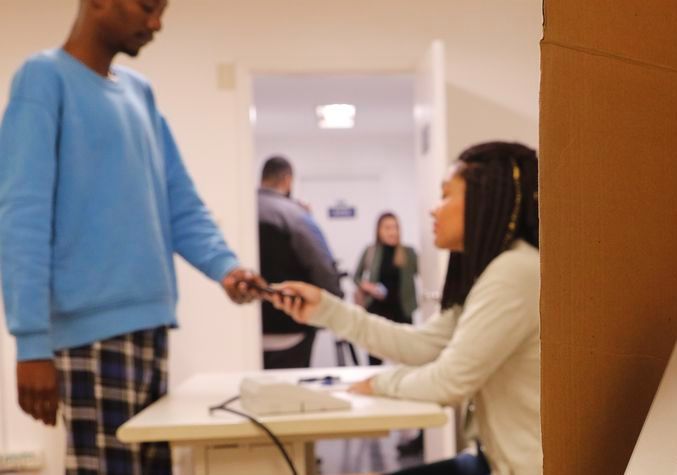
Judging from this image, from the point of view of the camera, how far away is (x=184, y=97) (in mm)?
2893

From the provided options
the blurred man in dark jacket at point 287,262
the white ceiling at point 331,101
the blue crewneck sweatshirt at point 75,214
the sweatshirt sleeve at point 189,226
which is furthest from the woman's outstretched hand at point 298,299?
the white ceiling at point 331,101

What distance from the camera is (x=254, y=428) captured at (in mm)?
1075

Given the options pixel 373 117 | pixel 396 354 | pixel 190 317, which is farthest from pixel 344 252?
pixel 396 354

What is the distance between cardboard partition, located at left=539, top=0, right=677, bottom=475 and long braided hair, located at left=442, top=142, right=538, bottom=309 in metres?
0.92

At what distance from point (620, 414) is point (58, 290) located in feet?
3.46

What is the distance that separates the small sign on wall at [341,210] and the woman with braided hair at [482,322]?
18.2ft

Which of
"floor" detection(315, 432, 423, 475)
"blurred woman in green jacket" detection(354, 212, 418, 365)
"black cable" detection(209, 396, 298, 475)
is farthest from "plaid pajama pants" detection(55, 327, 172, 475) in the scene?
"blurred woman in green jacket" detection(354, 212, 418, 365)

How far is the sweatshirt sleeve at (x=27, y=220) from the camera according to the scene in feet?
3.72

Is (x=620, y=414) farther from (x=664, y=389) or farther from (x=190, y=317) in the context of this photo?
(x=190, y=317)

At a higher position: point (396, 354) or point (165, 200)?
point (165, 200)

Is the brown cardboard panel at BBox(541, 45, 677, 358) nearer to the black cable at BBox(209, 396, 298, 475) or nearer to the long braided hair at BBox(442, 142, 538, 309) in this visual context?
the black cable at BBox(209, 396, 298, 475)

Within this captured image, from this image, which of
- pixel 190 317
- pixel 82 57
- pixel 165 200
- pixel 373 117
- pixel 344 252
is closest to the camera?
pixel 82 57

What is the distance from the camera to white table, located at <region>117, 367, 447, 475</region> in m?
1.06

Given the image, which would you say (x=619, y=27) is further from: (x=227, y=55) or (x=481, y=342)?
(x=227, y=55)
